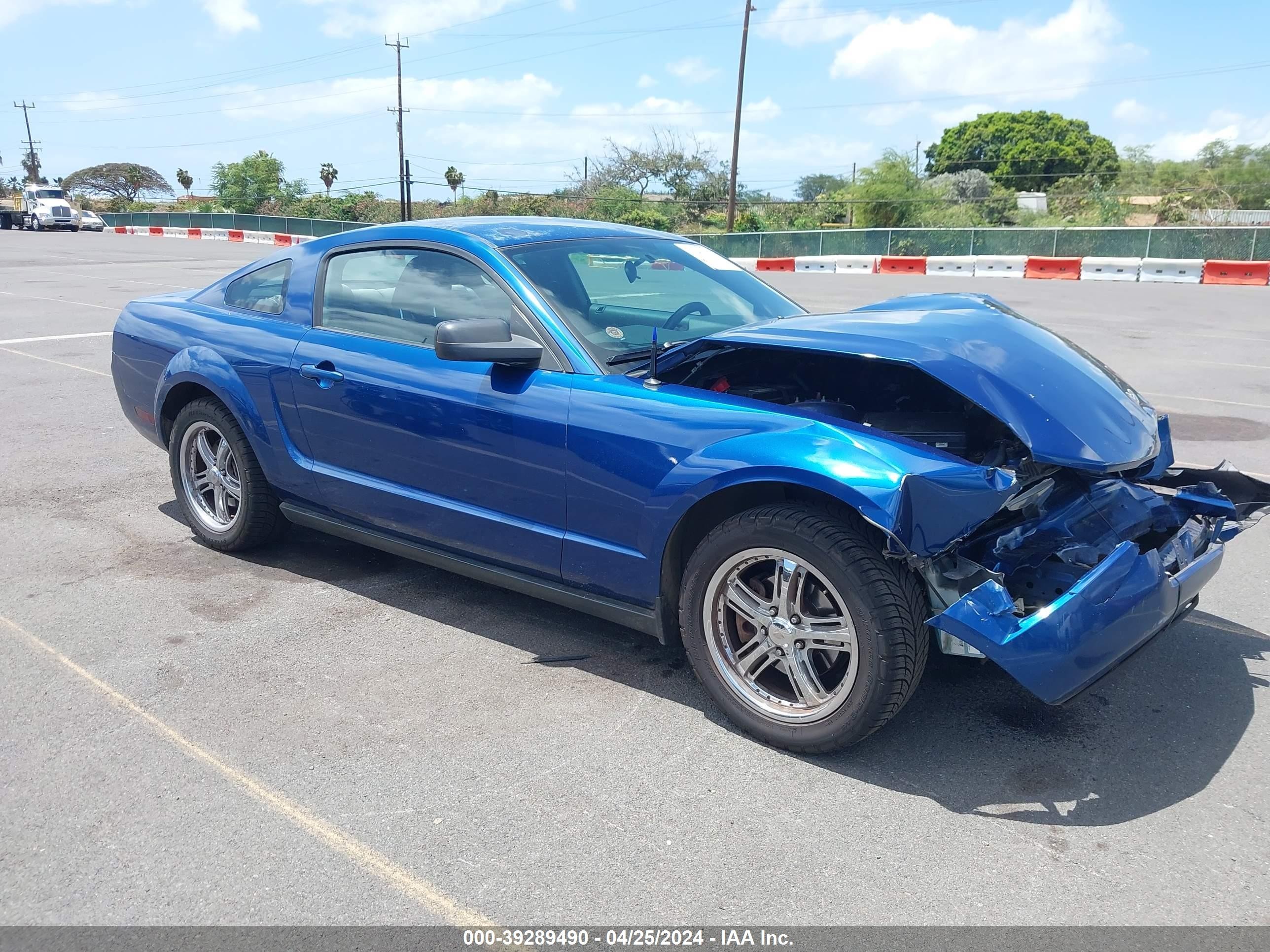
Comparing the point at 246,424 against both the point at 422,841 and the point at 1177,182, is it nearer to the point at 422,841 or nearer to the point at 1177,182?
the point at 422,841

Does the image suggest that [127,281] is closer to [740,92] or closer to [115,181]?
[740,92]

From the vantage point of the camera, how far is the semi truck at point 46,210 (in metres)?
53.7

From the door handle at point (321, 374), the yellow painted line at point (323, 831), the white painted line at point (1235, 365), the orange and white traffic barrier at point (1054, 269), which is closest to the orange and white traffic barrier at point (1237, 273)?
the orange and white traffic barrier at point (1054, 269)

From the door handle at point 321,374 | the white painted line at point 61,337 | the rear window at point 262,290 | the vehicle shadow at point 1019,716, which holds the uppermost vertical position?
the rear window at point 262,290

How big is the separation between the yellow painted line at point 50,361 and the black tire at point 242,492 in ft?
18.6

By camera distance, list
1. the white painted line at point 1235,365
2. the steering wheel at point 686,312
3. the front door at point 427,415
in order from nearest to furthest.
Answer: the front door at point 427,415, the steering wheel at point 686,312, the white painted line at point 1235,365

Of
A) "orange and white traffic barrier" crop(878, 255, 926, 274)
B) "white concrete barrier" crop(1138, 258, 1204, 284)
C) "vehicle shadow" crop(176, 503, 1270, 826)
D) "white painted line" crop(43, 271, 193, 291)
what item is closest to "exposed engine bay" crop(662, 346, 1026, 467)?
"vehicle shadow" crop(176, 503, 1270, 826)

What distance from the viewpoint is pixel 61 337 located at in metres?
12.6

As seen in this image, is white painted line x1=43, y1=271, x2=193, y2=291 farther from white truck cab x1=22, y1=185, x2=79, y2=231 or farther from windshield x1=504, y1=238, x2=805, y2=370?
white truck cab x1=22, y1=185, x2=79, y2=231

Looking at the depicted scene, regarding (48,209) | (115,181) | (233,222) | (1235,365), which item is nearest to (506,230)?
(1235,365)

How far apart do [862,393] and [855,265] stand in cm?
2769

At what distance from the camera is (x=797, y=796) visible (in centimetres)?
307

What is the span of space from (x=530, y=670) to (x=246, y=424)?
190 centimetres

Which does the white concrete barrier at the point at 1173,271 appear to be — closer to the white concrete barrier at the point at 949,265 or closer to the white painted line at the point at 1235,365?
the white concrete barrier at the point at 949,265
